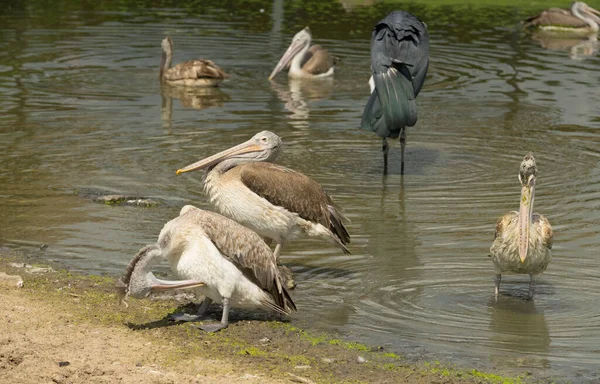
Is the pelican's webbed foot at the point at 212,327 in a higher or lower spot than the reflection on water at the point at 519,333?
higher

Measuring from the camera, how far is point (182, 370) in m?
6.27

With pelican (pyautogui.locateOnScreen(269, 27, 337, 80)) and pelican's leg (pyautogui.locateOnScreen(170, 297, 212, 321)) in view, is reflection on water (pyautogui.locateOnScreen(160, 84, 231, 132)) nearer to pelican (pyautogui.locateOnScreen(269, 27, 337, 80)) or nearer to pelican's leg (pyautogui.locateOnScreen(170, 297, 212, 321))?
pelican (pyautogui.locateOnScreen(269, 27, 337, 80))

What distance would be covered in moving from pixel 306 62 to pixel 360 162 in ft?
20.2

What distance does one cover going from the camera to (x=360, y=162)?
41.5ft

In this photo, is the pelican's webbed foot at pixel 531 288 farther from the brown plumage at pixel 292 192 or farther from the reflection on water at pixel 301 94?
the reflection on water at pixel 301 94

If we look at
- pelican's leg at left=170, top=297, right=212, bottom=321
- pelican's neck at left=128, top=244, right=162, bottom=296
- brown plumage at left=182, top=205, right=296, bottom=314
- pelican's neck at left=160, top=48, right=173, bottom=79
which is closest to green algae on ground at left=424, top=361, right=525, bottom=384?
brown plumage at left=182, top=205, right=296, bottom=314

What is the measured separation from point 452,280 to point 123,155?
5.22m

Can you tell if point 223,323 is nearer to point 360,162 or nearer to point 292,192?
point 292,192

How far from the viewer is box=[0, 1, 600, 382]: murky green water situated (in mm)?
7691

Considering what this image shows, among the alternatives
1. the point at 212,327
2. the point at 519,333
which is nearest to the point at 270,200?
the point at 212,327

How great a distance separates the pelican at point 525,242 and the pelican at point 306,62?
1051cm

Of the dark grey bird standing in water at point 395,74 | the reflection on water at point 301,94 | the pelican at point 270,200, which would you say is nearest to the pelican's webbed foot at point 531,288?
the pelican at point 270,200

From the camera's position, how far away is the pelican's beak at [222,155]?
8.54 metres

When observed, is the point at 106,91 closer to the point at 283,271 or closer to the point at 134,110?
the point at 134,110
